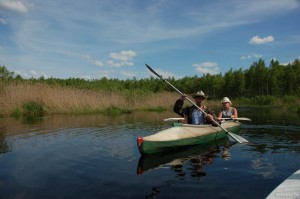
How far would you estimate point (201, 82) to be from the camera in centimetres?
7531

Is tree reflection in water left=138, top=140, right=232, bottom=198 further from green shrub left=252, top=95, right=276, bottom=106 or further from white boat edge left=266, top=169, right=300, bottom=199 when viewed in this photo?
green shrub left=252, top=95, right=276, bottom=106

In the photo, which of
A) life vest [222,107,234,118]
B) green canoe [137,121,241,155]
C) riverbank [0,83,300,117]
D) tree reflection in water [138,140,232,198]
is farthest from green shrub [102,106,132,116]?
tree reflection in water [138,140,232,198]

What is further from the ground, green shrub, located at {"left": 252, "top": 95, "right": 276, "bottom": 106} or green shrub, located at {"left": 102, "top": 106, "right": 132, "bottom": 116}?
green shrub, located at {"left": 252, "top": 95, "right": 276, "bottom": 106}

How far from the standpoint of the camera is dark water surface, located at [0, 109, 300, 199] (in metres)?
6.17

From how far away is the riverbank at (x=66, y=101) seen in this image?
2098cm

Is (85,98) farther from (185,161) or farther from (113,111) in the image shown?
(185,161)

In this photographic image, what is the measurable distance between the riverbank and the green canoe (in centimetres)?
1373

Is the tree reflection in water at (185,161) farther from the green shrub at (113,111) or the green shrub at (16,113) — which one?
the green shrub at (113,111)

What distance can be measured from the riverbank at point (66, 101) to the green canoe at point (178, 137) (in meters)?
13.7

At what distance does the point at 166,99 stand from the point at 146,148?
22776 millimetres

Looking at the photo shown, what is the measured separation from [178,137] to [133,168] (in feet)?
6.71

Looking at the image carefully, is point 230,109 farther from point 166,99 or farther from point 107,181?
point 166,99

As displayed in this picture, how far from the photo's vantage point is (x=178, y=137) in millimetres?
9492

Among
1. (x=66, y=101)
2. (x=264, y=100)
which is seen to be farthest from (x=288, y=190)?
(x=264, y=100)
